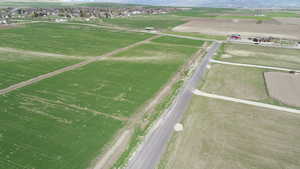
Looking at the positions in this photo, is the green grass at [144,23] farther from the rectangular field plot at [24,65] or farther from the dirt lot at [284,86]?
the dirt lot at [284,86]

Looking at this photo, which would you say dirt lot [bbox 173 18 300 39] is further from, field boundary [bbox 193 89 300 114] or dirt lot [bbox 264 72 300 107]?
field boundary [bbox 193 89 300 114]

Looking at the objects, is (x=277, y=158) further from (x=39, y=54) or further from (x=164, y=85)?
(x=39, y=54)

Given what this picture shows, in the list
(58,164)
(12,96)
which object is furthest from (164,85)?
(12,96)

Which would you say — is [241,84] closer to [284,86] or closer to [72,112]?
[284,86]

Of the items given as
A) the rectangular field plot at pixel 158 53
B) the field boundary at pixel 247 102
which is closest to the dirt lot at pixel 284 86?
the field boundary at pixel 247 102

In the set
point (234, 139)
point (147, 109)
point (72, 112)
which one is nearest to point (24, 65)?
point (72, 112)

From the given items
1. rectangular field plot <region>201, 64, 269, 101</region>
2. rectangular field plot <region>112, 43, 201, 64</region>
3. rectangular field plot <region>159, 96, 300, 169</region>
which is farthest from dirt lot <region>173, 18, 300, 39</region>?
rectangular field plot <region>159, 96, 300, 169</region>
